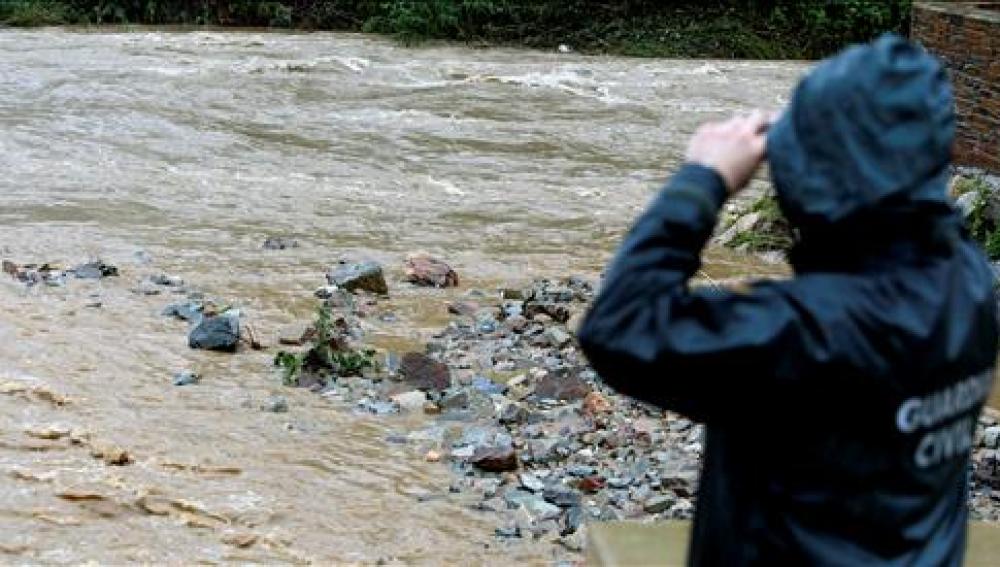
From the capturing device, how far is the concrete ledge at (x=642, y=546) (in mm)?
2629

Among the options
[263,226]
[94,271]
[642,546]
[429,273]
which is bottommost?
[263,226]

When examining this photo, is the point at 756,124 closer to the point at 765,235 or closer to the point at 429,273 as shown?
the point at 429,273

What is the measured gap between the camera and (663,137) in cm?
1598

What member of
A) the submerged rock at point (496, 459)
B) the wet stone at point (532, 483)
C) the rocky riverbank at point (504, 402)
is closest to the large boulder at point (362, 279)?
the rocky riverbank at point (504, 402)

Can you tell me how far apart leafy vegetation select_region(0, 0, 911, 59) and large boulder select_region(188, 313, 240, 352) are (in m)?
17.0

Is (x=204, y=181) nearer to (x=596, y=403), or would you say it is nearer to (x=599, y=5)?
(x=596, y=403)

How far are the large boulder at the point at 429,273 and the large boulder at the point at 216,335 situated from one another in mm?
1873

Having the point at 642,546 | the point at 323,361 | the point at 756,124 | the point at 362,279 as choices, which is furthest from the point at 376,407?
→ the point at 756,124

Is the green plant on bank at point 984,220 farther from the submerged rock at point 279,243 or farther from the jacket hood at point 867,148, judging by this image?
the jacket hood at point 867,148

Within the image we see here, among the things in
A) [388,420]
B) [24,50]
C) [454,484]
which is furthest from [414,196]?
[24,50]

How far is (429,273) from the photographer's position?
9.82 metres

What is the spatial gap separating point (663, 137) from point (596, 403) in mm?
9307

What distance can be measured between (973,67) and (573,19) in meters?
15.3

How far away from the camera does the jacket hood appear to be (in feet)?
5.77
